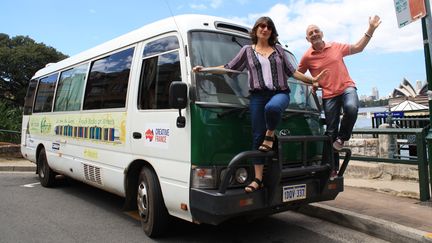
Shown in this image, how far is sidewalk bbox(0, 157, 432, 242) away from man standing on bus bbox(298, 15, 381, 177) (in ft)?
2.79

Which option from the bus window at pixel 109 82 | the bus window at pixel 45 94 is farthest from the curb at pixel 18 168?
the bus window at pixel 109 82

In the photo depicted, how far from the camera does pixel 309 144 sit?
16.2 feet

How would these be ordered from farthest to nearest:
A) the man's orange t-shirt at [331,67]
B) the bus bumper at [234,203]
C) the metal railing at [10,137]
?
the metal railing at [10,137] → the man's orange t-shirt at [331,67] → the bus bumper at [234,203]

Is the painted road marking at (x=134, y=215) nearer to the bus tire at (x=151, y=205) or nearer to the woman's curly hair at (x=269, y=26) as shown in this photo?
the bus tire at (x=151, y=205)

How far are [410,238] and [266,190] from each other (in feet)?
5.79

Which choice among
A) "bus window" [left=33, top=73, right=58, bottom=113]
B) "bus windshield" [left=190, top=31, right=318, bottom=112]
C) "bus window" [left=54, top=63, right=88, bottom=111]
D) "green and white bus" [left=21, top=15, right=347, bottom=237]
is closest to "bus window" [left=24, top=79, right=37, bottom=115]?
"bus window" [left=33, top=73, right=58, bottom=113]

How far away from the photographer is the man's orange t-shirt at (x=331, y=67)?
5051 millimetres

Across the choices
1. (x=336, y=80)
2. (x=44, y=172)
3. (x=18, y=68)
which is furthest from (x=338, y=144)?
(x=18, y=68)

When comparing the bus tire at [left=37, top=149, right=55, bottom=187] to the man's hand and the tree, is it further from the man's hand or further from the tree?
the tree

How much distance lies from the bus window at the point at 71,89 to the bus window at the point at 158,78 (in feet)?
7.24

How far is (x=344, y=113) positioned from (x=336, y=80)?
42 centimetres

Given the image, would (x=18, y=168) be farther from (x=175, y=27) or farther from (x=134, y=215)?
(x=175, y=27)

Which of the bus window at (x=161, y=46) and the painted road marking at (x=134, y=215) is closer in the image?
the bus window at (x=161, y=46)

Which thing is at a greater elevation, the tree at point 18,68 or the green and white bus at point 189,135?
the tree at point 18,68
